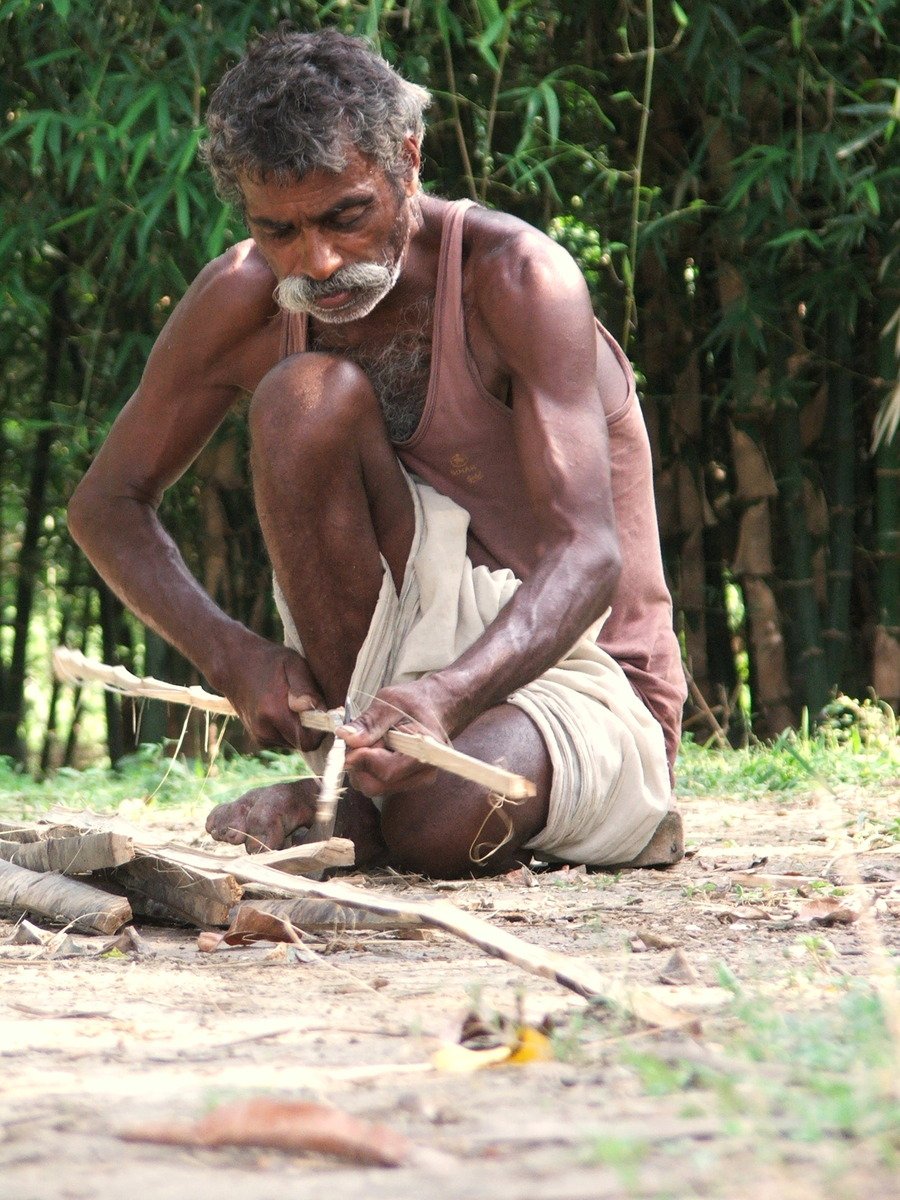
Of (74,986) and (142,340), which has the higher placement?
(142,340)

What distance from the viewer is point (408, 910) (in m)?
1.69

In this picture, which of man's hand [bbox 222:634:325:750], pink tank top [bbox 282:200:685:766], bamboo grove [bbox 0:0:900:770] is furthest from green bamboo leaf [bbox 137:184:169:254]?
man's hand [bbox 222:634:325:750]

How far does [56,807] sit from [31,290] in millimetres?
3069

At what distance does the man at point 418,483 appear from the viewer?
8.19 ft

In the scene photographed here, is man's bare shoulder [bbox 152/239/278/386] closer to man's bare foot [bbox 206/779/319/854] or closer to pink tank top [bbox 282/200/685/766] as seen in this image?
pink tank top [bbox 282/200/685/766]

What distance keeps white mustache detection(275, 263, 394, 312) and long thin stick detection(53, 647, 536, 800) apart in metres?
0.68

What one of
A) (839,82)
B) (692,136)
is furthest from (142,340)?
(839,82)

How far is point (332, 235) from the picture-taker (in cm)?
260

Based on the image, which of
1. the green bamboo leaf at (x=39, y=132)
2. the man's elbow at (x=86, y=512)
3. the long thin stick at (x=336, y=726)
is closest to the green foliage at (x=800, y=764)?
the long thin stick at (x=336, y=726)

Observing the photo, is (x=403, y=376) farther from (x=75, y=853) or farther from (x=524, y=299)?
(x=75, y=853)

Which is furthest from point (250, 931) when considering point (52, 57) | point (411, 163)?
point (52, 57)

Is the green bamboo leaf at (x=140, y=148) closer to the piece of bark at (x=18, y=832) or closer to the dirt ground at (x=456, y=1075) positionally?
the piece of bark at (x=18, y=832)

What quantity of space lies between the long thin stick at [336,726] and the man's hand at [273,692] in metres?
0.04

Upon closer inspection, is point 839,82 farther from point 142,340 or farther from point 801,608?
point 142,340
